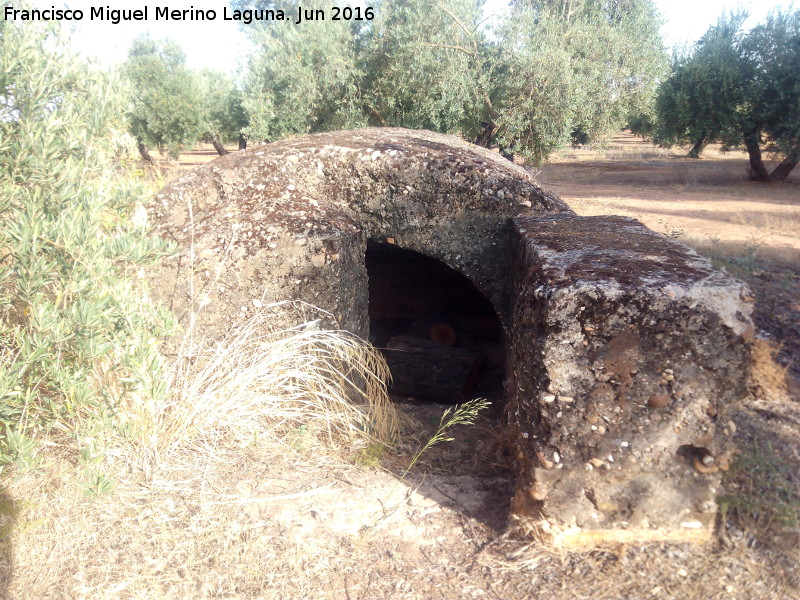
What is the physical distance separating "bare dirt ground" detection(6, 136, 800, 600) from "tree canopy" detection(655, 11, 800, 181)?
13.7 m

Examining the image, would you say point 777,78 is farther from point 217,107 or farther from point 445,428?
point 217,107

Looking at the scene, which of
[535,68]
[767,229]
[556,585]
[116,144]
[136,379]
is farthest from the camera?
[535,68]

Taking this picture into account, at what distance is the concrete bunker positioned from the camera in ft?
7.68

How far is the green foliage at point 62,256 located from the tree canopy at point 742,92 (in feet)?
49.8

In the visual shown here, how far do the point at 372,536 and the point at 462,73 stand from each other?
10.1 m

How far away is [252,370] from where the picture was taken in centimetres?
325

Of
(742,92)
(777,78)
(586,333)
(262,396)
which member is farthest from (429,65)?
(586,333)

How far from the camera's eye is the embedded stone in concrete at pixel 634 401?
233 cm

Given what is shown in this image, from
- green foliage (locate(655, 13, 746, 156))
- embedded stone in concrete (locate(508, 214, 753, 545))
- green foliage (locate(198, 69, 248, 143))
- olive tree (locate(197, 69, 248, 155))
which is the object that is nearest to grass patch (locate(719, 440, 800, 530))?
embedded stone in concrete (locate(508, 214, 753, 545))

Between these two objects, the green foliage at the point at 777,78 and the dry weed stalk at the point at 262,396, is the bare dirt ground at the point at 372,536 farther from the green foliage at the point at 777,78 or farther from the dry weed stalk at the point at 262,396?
the green foliage at the point at 777,78

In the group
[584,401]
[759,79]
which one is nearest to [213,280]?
[584,401]

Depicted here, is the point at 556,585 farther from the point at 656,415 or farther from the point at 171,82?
the point at 171,82

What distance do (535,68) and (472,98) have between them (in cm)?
123

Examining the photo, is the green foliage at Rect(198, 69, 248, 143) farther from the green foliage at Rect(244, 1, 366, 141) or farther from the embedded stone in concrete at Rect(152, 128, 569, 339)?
the embedded stone in concrete at Rect(152, 128, 569, 339)
